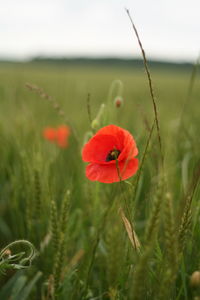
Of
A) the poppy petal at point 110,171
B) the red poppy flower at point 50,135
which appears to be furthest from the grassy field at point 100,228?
the red poppy flower at point 50,135

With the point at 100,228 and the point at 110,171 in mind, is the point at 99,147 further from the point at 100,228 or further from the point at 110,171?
the point at 100,228

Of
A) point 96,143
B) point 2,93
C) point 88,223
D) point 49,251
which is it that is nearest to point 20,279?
point 49,251

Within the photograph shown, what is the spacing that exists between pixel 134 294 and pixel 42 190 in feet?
1.53

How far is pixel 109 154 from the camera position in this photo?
718mm

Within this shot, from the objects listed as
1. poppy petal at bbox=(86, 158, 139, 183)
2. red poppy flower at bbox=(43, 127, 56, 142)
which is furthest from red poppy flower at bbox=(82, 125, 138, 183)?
red poppy flower at bbox=(43, 127, 56, 142)

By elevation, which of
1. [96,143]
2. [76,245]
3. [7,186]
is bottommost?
[76,245]

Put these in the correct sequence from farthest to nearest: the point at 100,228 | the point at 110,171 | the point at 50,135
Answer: the point at 50,135 → the point at 110,171 → the point at 100,228

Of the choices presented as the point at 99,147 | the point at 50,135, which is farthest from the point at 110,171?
the point at 50,135

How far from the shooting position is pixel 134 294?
39 cm

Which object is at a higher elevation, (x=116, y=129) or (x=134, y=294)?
(x=116, y=129)

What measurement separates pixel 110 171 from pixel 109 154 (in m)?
0.12

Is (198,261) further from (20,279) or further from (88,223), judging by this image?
(88,223)

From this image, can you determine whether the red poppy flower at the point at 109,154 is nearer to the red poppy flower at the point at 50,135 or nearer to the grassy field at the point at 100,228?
the grassy field at the point at 100,228

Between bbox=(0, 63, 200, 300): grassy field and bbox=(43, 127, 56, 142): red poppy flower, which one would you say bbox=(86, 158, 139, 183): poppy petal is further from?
bbox=(43, 127, 56, 142): red poppy flower
